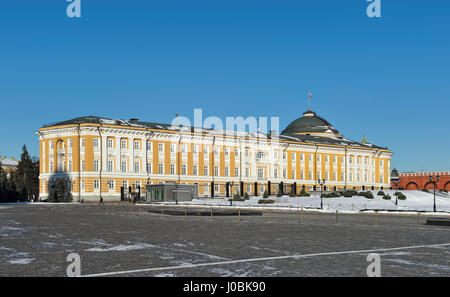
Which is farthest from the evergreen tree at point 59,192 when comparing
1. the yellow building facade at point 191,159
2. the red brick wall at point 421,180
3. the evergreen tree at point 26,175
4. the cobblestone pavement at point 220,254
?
the red brick wall at point 421,180

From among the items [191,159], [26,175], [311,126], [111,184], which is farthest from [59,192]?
[311,126]

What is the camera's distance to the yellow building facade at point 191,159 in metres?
77.4

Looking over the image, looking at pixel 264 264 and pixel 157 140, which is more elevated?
pixel 157 140

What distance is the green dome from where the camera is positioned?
118188mm

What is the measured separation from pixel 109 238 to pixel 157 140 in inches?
2547

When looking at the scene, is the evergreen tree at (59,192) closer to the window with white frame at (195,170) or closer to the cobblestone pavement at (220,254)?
the window with white frame at (195,170)

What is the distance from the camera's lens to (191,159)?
86.9 meters

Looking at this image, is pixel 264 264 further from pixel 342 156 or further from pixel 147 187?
pixel 342 156

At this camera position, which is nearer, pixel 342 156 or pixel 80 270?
pixel 80 270

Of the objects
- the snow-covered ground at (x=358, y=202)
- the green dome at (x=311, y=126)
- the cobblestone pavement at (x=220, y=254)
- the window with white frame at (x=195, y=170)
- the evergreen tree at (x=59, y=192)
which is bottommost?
the snow-covered ground at (x=358, y=202)

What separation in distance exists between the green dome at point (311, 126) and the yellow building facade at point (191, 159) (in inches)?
330
